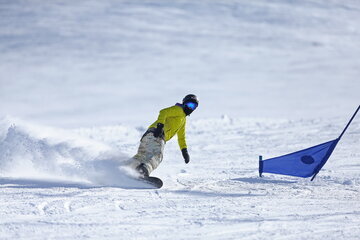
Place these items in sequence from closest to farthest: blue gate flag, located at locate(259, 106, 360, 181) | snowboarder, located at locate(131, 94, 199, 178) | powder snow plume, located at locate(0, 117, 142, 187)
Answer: snowboarder, located at locate(131, 94, 199, 178) < blue gate flag, located at locate(259, 106, 360, 181) < powder snow plume, located at locate(0, 117, 142, 187)

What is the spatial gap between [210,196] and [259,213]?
3.50ft

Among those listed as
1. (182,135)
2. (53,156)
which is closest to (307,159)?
(182,135)

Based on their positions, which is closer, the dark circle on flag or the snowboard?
the snowboard

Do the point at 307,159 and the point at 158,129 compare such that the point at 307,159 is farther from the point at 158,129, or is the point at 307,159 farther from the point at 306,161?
the point at 158,129

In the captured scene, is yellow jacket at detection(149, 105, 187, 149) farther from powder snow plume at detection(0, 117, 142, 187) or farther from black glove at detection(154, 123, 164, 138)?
powder snow plume at detection(0, 117, 142, 187)

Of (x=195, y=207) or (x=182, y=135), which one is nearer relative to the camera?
(x=195, y=207)

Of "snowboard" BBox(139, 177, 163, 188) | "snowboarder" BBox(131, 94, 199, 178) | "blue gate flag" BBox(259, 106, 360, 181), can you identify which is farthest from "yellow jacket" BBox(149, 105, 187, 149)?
"blue gate flag" BBox(259, 106, 360, 181)

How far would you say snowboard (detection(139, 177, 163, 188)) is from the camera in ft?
20.3

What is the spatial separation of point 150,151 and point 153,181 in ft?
2.18

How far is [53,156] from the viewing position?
304 inches

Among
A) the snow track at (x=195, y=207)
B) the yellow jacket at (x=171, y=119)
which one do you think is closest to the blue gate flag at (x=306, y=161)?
the snow track at (x=195, y=207)

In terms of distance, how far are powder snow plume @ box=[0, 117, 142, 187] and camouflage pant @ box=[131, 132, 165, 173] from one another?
263 mm

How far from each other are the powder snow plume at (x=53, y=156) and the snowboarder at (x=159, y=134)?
333 millimetres

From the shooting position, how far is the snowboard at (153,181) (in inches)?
243
